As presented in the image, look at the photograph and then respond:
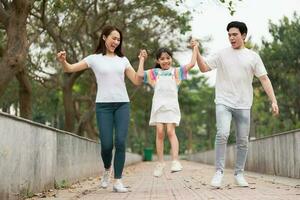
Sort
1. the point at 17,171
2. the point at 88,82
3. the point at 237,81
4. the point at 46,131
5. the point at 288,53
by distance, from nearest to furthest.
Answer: the point at 17,171
the point at 237,81
the point at 46,131
the point at 88,82
the point at 288,53

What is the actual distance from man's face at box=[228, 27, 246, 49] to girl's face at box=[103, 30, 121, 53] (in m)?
1.46

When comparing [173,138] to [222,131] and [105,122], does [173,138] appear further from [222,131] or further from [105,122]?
[105,122]

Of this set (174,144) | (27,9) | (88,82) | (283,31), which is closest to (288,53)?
(283,31)

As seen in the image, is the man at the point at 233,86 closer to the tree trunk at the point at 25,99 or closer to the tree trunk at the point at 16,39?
the tree trunk at the point at 16,39

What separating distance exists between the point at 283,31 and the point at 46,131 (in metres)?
33.9

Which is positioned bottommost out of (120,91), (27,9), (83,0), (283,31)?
(120,91)

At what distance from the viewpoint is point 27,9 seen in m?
12.1

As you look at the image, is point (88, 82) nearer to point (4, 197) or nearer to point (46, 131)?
point (46, 131)

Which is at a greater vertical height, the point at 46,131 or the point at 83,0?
the point at 83,0

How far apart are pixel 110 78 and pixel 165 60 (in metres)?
0.88

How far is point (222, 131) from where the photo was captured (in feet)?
24.9

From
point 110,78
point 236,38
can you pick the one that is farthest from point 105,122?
point 236,38

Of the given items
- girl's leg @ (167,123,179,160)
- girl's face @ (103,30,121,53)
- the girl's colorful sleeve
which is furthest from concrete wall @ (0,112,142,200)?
the girl's colorful sleeve

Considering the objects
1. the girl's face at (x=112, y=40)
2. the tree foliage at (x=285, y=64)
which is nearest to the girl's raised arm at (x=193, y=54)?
the girl's face at (x=112, y=40)
